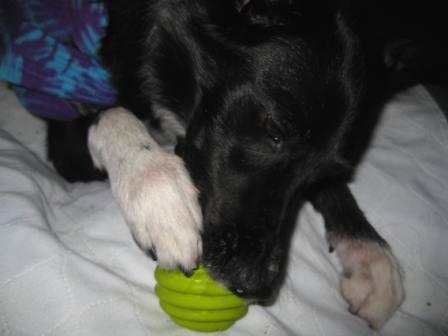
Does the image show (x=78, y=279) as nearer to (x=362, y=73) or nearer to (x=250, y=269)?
(x=250, y=269)

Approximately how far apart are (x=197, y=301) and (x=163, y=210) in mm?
308

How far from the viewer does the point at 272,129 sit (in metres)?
A: 1.38

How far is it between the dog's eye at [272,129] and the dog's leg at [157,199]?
0.33m

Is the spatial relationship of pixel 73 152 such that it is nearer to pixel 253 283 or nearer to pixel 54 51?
pixel 54 51

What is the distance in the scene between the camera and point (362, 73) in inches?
57.0

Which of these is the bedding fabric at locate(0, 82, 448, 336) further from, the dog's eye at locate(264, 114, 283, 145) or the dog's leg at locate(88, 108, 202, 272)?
the dog's eye at locate(264, 114, 283, 145)

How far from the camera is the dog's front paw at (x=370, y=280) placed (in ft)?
5.52

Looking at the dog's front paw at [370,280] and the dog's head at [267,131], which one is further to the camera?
the dog's front paw at [370,280]

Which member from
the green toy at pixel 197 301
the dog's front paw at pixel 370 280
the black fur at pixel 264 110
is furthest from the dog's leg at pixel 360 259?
the green toy at pixel 197 301

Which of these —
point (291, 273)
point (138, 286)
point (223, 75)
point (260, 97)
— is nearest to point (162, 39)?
point (223, 75)

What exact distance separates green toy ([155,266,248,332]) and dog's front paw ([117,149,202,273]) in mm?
50

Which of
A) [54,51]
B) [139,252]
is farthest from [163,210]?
[54,51]

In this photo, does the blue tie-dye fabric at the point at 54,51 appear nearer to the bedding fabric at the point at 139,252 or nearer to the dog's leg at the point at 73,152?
the dog's leg at the point at 73,152

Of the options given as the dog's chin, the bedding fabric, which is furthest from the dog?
the bedding fabric
